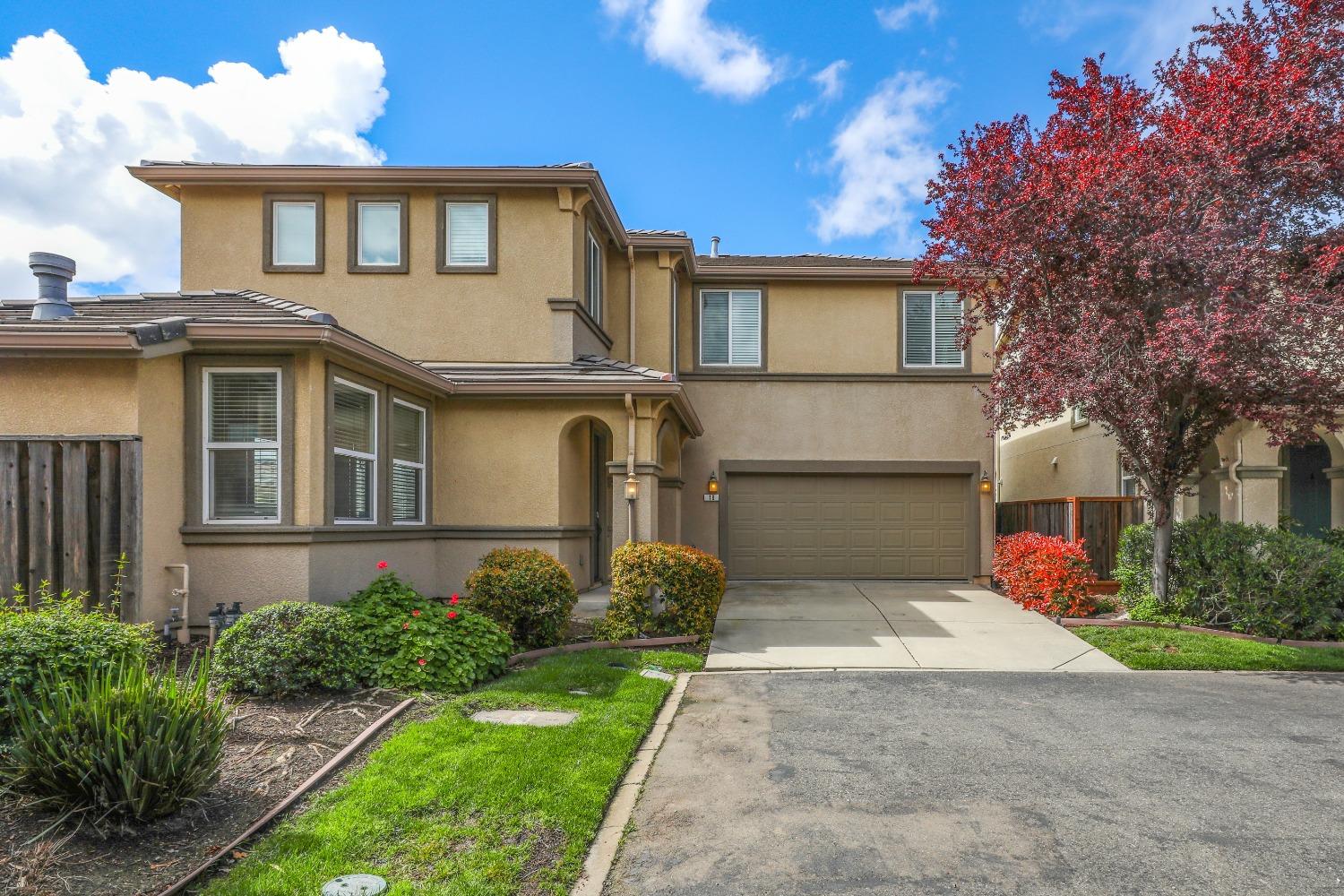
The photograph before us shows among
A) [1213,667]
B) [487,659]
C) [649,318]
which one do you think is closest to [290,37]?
[649,318]

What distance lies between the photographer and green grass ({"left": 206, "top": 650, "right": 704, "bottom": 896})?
340 centimetres

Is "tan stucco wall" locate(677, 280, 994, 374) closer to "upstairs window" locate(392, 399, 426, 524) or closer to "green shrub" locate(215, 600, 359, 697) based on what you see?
"upstairs window" locate(392, 399, 426, 524)

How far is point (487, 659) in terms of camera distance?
6871mm

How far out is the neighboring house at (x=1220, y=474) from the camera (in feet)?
37.6

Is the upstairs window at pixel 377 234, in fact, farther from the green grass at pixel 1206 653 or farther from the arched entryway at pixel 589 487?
the green grass at pixel 1206 653

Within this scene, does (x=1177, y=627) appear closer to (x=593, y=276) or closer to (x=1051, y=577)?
(x=1051, y=577)

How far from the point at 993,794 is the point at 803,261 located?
40.3 feet

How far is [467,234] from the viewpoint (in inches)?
453

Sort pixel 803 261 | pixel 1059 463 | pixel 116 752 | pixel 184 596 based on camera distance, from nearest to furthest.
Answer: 1. pixel 116 752
2. pixel 184 596
3. pixel 803 261
4. pixel 1059 463

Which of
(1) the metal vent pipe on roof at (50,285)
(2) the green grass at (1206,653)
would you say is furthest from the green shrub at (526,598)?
(2) the green grass at (1206,653)

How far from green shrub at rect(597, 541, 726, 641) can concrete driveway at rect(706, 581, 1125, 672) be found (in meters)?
0.45

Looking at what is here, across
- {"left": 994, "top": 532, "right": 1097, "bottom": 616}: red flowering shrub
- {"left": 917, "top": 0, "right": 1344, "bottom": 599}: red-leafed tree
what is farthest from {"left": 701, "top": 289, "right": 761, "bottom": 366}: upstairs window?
{"left": 994, "top": 532, "right": 1097, "bottom": 616}: red flowering shrub

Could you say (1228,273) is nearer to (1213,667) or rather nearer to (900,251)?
(1213,667)

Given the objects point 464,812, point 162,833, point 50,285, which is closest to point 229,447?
point 50,285
